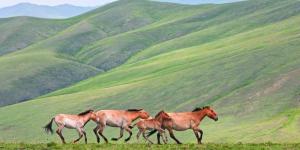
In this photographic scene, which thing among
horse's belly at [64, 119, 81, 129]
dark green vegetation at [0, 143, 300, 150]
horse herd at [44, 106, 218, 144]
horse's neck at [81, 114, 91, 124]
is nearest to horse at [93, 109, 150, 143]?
horse herd at [44, 106, 218, 144]

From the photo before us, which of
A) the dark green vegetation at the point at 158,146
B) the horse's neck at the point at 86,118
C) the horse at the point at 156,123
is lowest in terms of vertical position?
the dark green vegetation at the point at 158,146

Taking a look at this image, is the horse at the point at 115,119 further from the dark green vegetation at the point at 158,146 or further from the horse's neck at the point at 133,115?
the dark green vegetation at the point at 158,146

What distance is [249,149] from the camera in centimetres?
2581

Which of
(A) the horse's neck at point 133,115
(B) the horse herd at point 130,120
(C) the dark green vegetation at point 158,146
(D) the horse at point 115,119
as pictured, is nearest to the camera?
(C) the dark green vegetation at point 158,146

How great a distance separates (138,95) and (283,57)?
2936 centimetres

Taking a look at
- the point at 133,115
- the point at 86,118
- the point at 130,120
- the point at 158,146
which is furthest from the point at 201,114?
the point at 86,118

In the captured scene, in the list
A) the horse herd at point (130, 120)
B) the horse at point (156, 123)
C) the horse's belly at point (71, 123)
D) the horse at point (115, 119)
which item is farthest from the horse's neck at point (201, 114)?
the horse's belly at point (71, 123)

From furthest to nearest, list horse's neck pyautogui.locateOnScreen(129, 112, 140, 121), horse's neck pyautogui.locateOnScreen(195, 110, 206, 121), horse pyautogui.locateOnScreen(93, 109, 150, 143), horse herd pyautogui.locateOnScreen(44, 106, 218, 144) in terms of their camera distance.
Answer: horse's neck pyautogui.locateOnScreen(129, 112, 140, 121) < horse pyautogui.locateOnScreen(93, 109, 150, 143) < horse's neck pyautogui.locateOnScreen(195, 110, 206, 121) < horse herd pyautogui.locateOnScreen(44, 106, 218, 144)

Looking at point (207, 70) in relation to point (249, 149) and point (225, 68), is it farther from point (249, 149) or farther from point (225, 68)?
point (249, 149)

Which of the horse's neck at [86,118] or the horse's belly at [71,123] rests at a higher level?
the horse's neck at [86,118]

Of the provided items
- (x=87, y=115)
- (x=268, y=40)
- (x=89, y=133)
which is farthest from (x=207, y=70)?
(x=87, y=115)

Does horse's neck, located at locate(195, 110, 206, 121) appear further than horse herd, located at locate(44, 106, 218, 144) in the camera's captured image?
Yes

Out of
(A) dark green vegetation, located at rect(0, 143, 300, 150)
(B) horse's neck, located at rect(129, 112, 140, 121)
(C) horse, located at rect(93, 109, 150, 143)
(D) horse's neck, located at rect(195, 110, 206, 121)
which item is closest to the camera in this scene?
(A) dark green vegetation, located at rect(0, 143, 300, 150)

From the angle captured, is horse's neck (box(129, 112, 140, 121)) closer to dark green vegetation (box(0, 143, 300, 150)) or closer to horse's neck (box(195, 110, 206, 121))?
dark green vegetation (box(0, 143, 300, 150))
